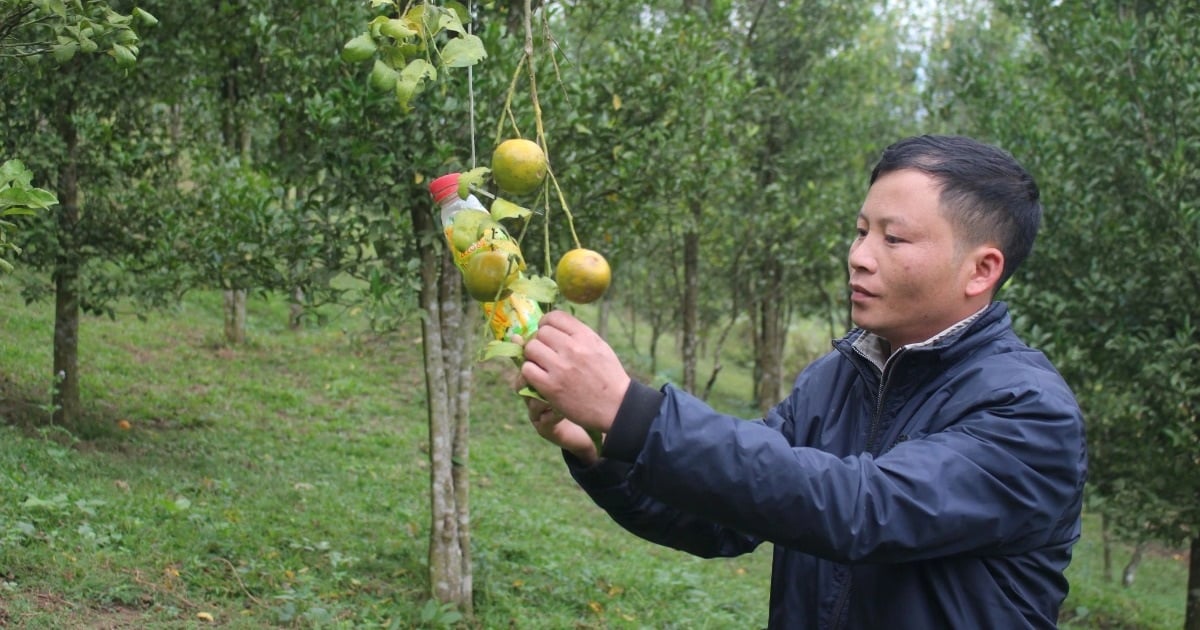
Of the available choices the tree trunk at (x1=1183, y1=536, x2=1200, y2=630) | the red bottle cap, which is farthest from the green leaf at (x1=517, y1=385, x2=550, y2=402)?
the tree trunk at (x1=1183, y1=536, x2=1200, y2=630)

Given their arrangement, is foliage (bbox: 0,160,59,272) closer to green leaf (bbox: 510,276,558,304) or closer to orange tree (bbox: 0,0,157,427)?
green leaf (bbox: 510,276,558,304)

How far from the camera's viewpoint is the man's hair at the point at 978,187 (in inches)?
73.0

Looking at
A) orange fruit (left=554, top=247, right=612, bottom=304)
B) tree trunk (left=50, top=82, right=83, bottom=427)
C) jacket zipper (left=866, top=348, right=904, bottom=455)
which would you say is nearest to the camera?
orange fruit (left=554, top=247, right=612, bottom=304)

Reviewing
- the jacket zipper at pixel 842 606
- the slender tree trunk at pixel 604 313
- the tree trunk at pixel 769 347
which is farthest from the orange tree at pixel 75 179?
the slender tree trunk at pixel 604 313

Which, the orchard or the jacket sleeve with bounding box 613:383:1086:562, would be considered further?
the orchard

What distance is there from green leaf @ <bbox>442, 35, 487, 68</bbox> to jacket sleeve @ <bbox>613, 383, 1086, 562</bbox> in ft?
2.25

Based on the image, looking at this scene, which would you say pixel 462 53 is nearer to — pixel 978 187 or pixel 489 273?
pixel 489 273

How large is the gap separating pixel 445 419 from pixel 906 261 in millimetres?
4229

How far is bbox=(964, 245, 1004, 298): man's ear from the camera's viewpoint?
188cm

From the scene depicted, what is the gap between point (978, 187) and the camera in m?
1.87

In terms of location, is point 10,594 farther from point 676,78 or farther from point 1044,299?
point 1044,299

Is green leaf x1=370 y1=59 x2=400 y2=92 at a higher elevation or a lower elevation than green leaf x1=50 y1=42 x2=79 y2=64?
lower

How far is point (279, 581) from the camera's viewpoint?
18.6 feet

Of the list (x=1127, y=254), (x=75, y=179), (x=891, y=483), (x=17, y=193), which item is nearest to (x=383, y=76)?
(x=17, y=193)
